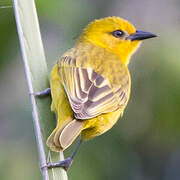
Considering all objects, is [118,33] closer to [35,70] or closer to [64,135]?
[35,70]

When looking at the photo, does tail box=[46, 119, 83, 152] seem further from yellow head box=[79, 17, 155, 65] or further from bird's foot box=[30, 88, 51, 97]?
yellow head box=[79, 17, 155, 65]

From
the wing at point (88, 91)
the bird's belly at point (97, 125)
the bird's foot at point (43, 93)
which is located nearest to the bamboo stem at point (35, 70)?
the bird's foot at point (43, 93)

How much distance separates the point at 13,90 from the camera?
165 inches

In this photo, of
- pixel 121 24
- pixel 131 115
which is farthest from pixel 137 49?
pixel 131 115

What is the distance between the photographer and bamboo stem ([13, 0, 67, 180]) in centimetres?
238

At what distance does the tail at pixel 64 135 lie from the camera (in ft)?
7.91

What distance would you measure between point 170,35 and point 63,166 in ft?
6.65

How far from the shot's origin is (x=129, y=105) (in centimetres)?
441

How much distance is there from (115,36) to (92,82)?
123 centimetres

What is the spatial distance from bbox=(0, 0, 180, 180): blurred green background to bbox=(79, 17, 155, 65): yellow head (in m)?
0.16

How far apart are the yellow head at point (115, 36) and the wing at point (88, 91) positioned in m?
0.72

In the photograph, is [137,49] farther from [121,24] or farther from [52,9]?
[52,9]

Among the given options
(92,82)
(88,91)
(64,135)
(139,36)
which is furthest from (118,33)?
(64,135)

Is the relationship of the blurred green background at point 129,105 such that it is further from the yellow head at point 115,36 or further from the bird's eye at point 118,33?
the bird's eye at point 118,33
